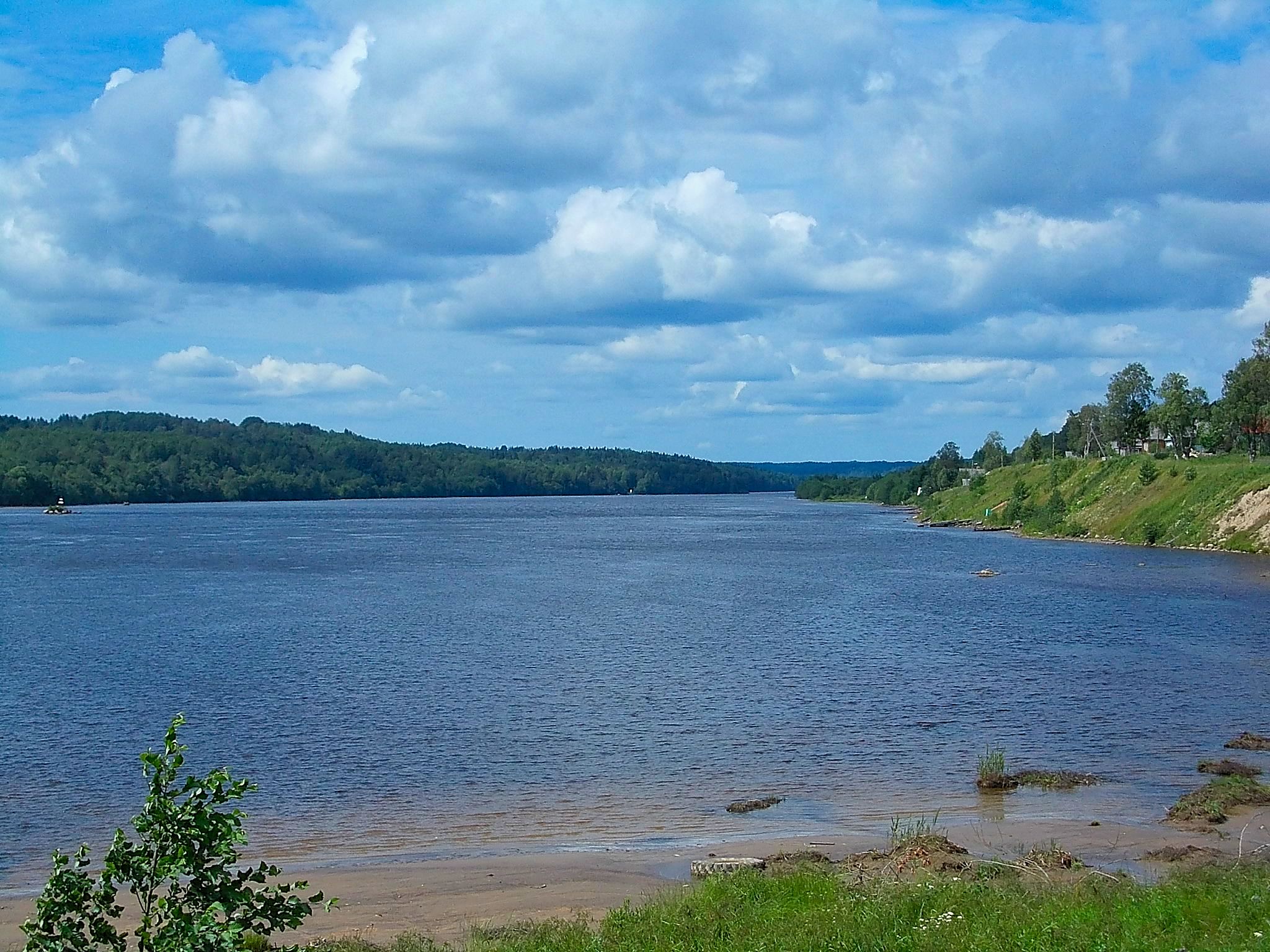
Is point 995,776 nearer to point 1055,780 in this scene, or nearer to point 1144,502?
point 1055,780

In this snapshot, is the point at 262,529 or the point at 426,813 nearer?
the point at 426,813


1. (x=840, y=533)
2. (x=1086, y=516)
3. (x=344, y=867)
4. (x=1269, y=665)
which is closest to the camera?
(x=344, y=867)

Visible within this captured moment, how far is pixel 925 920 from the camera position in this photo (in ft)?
46.4

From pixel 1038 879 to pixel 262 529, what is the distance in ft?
484

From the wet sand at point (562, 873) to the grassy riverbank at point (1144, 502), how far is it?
82279mm

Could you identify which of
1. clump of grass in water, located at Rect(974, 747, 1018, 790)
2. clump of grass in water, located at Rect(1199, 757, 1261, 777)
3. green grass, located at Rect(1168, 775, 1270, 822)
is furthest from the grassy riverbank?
clump of grass in water, located at Rect(974, 747, 1018, 790)

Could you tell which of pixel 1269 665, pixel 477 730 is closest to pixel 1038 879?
pixel 477 730

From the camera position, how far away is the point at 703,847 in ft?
71.2

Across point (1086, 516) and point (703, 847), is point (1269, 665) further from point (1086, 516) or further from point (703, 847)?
point (1086, 516)

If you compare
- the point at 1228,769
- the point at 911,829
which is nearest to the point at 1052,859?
→ the point at 911,829

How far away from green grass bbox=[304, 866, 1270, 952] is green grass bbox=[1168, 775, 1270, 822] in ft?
19.8

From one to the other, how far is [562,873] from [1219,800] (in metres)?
13.4

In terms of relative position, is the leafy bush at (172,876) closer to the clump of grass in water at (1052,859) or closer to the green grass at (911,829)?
the green grass at (911,829)

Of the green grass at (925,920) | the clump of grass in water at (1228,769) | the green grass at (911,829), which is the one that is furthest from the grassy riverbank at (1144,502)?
the green grass at (925,920)
